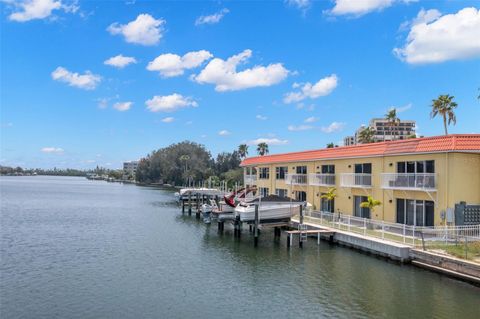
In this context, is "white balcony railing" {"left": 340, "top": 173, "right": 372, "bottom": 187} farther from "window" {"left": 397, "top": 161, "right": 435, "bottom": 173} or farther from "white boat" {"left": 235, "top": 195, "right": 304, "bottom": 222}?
"white boat" {"left": 235, "top": 195, "right": 304, "bottom": 222}

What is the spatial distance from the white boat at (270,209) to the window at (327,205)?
476cm

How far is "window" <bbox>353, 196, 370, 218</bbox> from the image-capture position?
1208 inches

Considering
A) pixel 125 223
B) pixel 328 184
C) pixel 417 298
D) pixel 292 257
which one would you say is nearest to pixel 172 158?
pixel 125 223

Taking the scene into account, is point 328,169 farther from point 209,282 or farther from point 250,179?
point 209,282

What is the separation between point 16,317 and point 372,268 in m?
15.5

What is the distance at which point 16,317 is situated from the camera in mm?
14172

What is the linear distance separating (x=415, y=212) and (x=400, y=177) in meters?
2.29

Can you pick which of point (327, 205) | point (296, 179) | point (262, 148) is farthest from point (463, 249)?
point (262, 148)

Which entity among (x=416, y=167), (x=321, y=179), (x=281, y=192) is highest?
(x=416, y=167)

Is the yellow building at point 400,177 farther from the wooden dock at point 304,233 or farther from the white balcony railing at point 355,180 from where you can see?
the wooden dock at point 304,233

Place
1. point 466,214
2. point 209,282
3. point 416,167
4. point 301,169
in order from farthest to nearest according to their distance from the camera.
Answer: point 301,169 → point 416,167 → point 466,214 → point 209,282

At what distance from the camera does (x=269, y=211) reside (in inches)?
1211

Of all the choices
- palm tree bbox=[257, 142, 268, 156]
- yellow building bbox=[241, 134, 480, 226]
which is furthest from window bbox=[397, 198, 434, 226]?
palm tree bbox=[257, 142, 268, 156]

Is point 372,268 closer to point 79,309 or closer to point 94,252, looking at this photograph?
point 79,309
